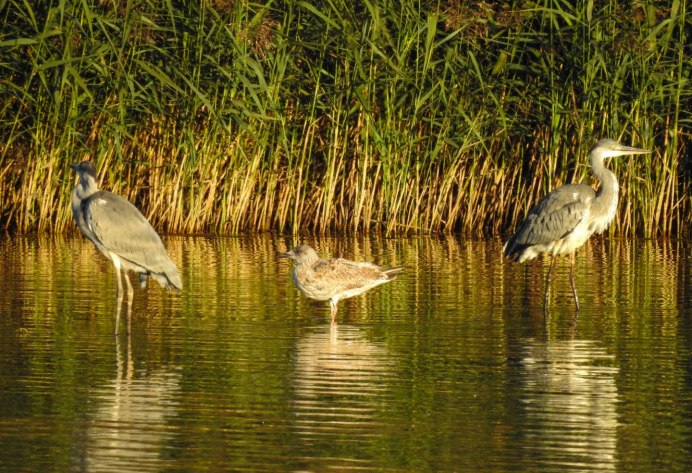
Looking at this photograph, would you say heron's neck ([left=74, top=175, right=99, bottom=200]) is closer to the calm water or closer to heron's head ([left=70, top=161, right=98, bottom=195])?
heron's head ([left=70, top=161, right=98, bottom=195])

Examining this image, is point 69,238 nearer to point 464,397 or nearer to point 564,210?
point 564,210

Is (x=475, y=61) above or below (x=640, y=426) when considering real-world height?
above

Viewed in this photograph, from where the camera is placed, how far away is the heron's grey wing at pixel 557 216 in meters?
12.5

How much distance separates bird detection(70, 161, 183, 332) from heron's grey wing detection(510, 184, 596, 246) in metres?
3.23

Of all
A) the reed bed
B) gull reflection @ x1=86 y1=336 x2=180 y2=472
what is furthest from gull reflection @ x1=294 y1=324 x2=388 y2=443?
the reed bed

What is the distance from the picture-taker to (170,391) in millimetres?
7867

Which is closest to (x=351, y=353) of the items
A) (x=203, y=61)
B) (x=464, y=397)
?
(x=464, y=397)

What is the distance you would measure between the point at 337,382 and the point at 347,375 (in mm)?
241

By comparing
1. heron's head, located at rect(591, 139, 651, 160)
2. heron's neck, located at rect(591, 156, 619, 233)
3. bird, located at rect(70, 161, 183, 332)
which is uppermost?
heron's head, located at rect(591, 139, 651, 160)

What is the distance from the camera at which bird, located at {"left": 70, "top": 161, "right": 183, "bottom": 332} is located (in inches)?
419

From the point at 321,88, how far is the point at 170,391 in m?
9.99

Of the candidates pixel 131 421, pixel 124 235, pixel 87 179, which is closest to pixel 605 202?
pixel 124 235

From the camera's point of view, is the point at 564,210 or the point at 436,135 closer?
the point at 564,210

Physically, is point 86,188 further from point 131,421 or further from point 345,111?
point 345,111
